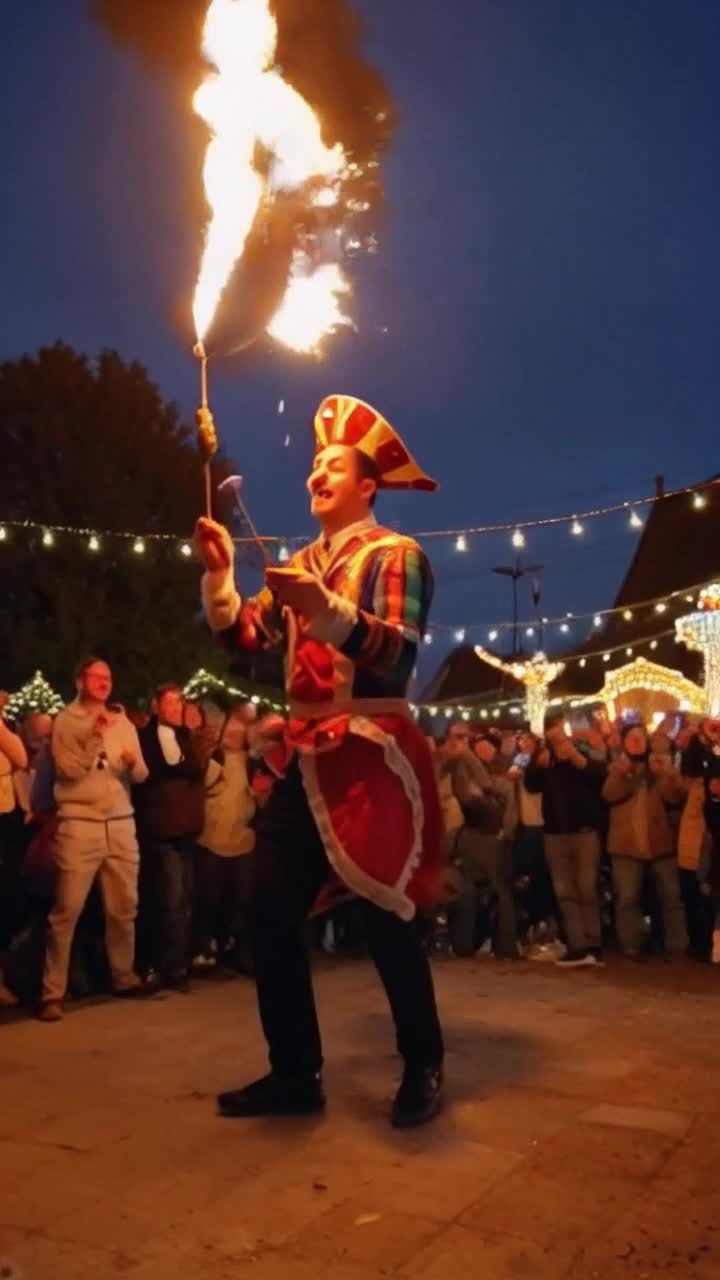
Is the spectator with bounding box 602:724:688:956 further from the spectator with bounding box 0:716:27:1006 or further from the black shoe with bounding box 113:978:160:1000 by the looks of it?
the spectator with bounding box 0:716:27:1006

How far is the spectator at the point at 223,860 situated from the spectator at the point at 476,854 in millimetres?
1723

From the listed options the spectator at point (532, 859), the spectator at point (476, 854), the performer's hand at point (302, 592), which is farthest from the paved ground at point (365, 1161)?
the spectator at point (532, 859)

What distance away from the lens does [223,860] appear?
7762mm

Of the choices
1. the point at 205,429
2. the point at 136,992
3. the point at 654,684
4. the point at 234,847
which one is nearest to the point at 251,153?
the point at 205,429

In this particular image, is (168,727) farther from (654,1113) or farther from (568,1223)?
(568,1223)

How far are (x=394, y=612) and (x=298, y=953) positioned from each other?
3.81 ft

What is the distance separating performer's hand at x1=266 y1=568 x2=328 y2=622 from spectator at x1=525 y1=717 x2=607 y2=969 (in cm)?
516

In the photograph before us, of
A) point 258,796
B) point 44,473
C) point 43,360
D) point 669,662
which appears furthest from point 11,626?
point 258,796

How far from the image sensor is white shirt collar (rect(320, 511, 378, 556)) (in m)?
4.26

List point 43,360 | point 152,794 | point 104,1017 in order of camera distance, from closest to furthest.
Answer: point 104,1017 < point 152,794 < point 43,360

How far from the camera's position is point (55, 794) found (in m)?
6.47

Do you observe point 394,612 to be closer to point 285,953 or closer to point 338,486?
point 338,486

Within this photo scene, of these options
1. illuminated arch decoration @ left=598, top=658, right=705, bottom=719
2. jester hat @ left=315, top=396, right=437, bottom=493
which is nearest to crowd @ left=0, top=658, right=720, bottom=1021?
jester hat @ left=315, top=396, right=437, bottom=493

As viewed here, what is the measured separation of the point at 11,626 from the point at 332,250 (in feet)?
66.4
